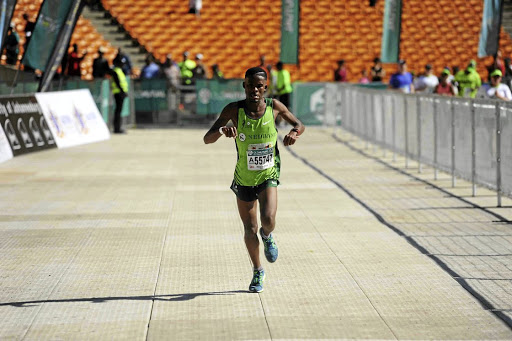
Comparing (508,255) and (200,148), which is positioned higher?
(508,255)

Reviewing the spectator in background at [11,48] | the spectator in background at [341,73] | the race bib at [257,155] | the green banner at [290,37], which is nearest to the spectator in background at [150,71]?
the green banner at [290,37]

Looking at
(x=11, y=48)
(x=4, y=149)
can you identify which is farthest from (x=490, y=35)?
(x=4, y=149)

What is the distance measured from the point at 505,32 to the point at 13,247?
120ft

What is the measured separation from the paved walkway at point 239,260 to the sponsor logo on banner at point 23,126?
273 cm

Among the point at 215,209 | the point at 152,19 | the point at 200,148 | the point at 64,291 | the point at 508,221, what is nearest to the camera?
the point at 64,291

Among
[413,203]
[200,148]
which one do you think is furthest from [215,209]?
[200,148]

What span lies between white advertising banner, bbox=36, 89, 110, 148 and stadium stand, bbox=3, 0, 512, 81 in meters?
12.6

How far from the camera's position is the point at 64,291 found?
25.9 feet

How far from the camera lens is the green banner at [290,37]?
30.5m

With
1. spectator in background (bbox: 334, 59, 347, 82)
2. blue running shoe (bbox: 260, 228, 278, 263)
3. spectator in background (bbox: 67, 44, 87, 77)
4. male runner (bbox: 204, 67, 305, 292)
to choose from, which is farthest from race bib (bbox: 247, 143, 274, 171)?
Result: spectator in background (bbox: 334, 59, 347, 82)

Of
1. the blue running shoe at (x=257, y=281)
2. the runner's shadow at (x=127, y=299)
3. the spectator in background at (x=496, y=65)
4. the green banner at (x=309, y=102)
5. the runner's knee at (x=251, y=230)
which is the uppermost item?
the runner's knee at (x=251, y=230)

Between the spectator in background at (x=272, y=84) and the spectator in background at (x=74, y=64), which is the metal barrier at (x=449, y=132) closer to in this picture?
the spectator in background at (x=272, y=84)

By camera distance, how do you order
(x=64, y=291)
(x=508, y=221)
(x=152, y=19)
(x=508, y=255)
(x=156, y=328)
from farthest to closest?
(x=152, y=19), (x=508, y=221), (x=508, y=255), (x=64, y=291), (x=156, y=328)

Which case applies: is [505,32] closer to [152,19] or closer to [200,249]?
[152,19]
